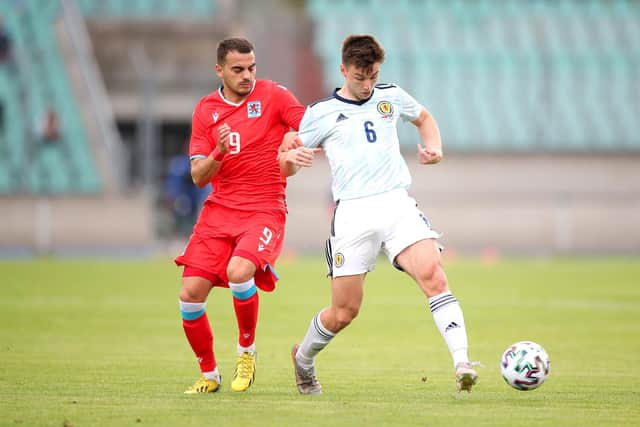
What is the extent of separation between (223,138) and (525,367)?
253cm

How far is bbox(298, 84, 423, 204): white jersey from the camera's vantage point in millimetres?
8148

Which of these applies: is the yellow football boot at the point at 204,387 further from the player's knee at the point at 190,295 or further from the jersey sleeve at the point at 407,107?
the jersey sleeve at the point at 407,107

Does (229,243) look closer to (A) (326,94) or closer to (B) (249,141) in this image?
(B) (249,141)

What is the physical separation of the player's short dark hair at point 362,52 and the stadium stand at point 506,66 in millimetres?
26003

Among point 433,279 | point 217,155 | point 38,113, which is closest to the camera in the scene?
point 433,279

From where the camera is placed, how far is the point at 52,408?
7.49 m

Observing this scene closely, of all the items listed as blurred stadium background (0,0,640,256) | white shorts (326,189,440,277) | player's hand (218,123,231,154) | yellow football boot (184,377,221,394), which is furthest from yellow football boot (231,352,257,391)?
blurred stadium background (0,0,640,256)

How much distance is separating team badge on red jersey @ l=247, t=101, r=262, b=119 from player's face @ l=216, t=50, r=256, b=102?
12 centimetres

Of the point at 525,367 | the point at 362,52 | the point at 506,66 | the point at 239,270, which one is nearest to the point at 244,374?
the point at 239,270

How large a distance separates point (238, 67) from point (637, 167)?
25731 millimetres

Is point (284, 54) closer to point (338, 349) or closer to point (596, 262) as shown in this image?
point (596, 262)

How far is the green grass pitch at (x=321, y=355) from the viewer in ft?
24.2

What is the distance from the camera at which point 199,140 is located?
8766mm

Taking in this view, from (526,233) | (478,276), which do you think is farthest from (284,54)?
(478,276)
